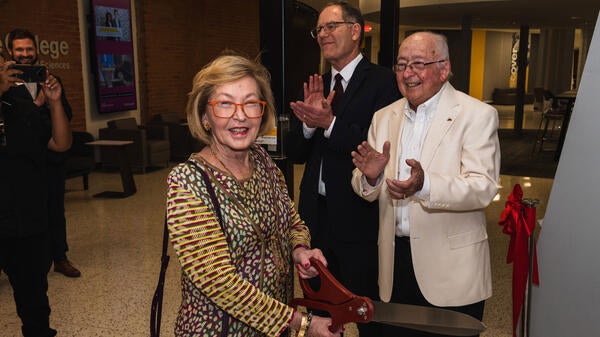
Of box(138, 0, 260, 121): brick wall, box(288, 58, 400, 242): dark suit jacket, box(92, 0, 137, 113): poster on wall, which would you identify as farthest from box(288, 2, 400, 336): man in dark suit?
box(138, 0, 260, 121): brick wall

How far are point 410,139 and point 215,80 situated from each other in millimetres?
955

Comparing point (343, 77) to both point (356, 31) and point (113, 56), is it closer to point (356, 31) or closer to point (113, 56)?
point (356, 31)

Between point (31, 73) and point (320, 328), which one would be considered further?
point (31, 73)

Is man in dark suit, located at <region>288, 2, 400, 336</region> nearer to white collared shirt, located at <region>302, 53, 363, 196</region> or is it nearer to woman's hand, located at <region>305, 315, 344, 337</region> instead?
white collared shirt, located at <region>302, 53, 363, 196</region>

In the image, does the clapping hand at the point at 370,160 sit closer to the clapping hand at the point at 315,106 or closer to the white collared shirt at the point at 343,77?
the clapping hand at the point at 315,106

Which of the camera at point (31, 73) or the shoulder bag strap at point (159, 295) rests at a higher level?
the camera at point (31, 73)

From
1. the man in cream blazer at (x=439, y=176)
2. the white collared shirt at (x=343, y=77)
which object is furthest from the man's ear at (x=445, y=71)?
the white collared shirt at (x=343, y=77)

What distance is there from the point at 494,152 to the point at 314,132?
0.95m

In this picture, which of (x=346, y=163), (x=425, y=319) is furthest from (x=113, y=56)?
(x=425, y=319)

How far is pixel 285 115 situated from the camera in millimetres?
2760

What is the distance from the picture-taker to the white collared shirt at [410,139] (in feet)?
6.94

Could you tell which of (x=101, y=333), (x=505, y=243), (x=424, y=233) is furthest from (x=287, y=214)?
(x=505, y=243)

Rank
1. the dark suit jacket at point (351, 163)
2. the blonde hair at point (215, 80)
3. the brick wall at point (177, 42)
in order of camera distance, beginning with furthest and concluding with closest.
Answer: the brick wall at point (177, 42) < the dark suit jacket at point (351, 163) < the blonde hair at point (215, 80)

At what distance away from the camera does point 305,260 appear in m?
1.70
